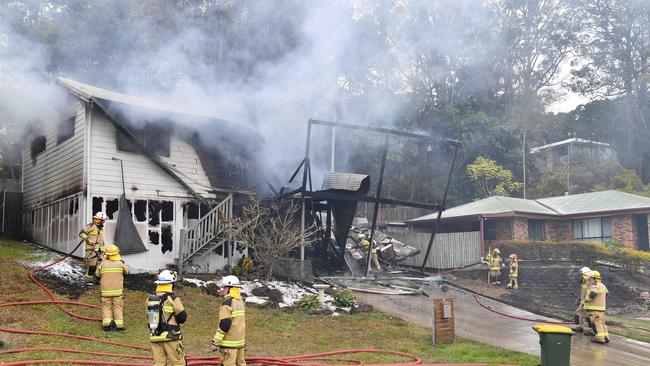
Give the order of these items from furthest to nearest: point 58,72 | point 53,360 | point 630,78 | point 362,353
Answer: point 630,78 → point 58,72 → point 362,353 → point 53,360

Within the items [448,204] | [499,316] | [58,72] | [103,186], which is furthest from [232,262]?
[448,204]

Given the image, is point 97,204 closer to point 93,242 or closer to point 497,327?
point 93,242

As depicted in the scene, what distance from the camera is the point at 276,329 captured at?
12305 mm

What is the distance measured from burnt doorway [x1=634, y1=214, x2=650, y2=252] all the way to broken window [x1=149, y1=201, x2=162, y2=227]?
810 inches

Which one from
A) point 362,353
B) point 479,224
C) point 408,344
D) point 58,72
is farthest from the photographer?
point 58,72

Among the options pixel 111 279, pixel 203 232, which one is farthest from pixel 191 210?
pixel 111 279

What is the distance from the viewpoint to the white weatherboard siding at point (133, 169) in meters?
16.3

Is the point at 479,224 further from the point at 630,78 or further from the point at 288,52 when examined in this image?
the point at 630,78

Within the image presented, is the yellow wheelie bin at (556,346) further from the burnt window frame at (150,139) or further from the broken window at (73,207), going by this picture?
the broken window at (73,207)

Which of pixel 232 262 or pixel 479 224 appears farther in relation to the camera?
pixel 479 224

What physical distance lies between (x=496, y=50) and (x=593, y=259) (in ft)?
66.9

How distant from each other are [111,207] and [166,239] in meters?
1.91

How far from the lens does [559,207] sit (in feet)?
93.5

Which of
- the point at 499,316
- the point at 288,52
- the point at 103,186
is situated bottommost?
the point at 499,316
